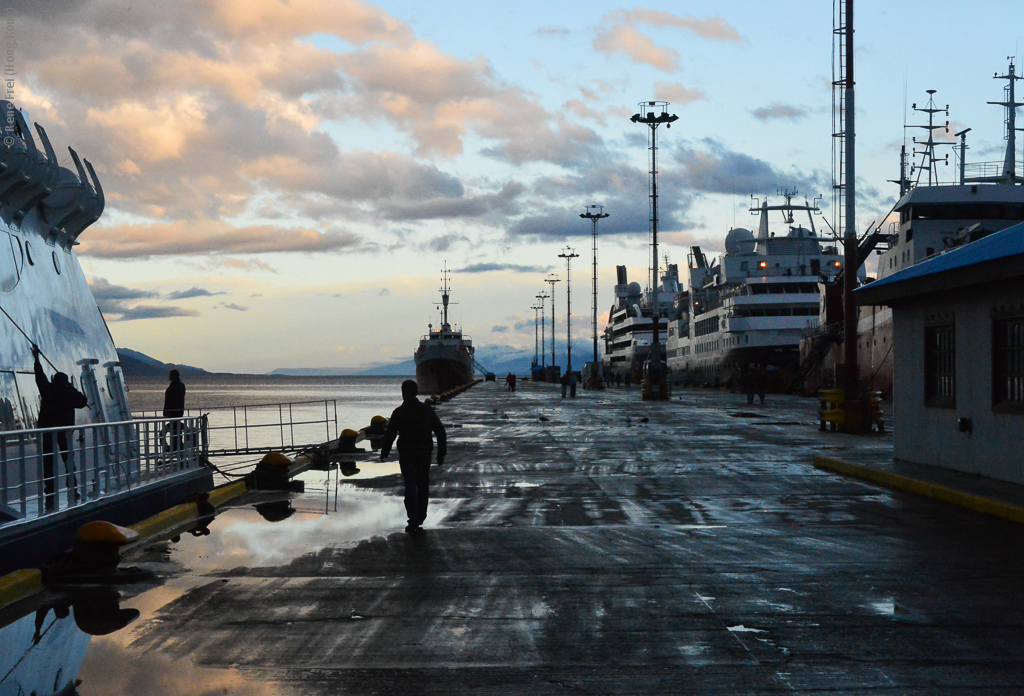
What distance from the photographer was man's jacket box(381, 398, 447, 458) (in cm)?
1130

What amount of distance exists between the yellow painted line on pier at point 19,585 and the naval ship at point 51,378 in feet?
2.13

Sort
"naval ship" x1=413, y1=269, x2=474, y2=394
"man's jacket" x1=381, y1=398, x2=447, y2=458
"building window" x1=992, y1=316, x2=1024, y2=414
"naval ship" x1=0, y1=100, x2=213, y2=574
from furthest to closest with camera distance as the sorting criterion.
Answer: "naval ship" x1=413, y1=269, x2=474, y2=394, "building window" x1=992, y1=316, x2=1024, y2=414, "man's jacket" x1=381, y1=398, x2=447, y2=458, "naval ship" x1=0, y1=100, x2=213, y2=574

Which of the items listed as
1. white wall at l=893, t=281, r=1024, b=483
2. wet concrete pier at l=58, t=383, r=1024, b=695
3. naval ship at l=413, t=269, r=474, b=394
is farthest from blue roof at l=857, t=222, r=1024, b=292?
naval ship at l=413, t=269, r=474, b=394

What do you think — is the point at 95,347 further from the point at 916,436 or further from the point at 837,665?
the point at 837,665

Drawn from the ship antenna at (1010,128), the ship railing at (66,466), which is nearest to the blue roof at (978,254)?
the ship railing at (66,466)

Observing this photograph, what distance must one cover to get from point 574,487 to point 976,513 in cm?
587

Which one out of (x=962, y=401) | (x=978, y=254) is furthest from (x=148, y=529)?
(x=978, y=254)

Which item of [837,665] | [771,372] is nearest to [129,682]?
[837,665]

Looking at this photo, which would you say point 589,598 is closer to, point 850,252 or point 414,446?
point 414,446

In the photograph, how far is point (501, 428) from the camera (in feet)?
103

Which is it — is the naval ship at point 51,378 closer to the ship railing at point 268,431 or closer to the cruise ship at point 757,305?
the ship railing at point 268,431

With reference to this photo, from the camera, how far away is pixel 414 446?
444 inches

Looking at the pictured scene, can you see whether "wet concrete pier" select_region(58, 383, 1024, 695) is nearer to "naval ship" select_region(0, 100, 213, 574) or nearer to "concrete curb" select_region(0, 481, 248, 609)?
"concrete curb" select_region(0, 481, 248, 609)

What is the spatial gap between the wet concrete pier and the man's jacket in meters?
0.99
